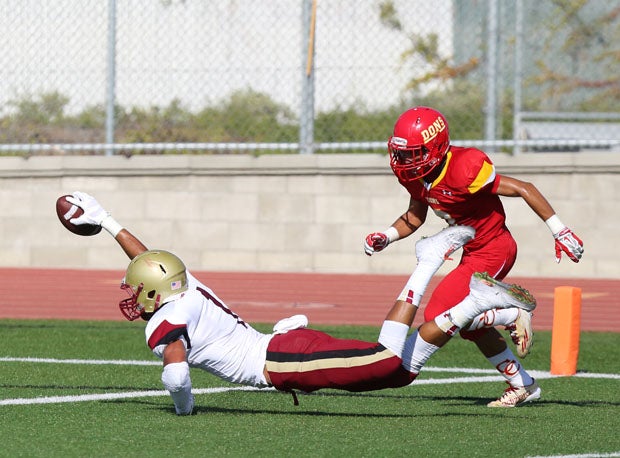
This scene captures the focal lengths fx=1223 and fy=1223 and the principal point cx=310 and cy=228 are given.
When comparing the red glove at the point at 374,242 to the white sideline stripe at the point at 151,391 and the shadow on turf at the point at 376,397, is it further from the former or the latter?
the white sideline stripe at the point at 151,391

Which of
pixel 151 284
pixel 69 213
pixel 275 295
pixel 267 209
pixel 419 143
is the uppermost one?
pixel 419 143

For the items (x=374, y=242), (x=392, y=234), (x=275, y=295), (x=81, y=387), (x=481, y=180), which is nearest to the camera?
(x=481, y=180)

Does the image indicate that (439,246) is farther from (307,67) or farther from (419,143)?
(307,67)

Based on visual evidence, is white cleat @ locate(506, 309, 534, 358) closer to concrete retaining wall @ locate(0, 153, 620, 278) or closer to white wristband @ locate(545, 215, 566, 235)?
white wristband @ locate(545, 215, 566, 235)

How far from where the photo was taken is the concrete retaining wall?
47.9 ft

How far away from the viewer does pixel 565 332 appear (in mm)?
8133

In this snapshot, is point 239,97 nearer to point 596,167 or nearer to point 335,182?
point 335,182

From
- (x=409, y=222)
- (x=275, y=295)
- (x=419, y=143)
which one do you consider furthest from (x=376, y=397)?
(x=275, y=295)

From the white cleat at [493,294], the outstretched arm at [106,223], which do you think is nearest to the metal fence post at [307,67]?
the outstretched arm at [106,223]

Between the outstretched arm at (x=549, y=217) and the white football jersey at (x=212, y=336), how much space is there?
5.07 feet

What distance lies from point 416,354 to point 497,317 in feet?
1.65

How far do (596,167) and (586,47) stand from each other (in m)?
1.62

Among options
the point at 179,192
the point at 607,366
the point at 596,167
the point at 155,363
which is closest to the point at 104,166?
the point at 179,192

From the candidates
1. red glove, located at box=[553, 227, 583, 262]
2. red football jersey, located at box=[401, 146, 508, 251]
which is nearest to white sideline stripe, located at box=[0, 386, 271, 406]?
red football jersey, located at box=[401, 146, 508, 251]
